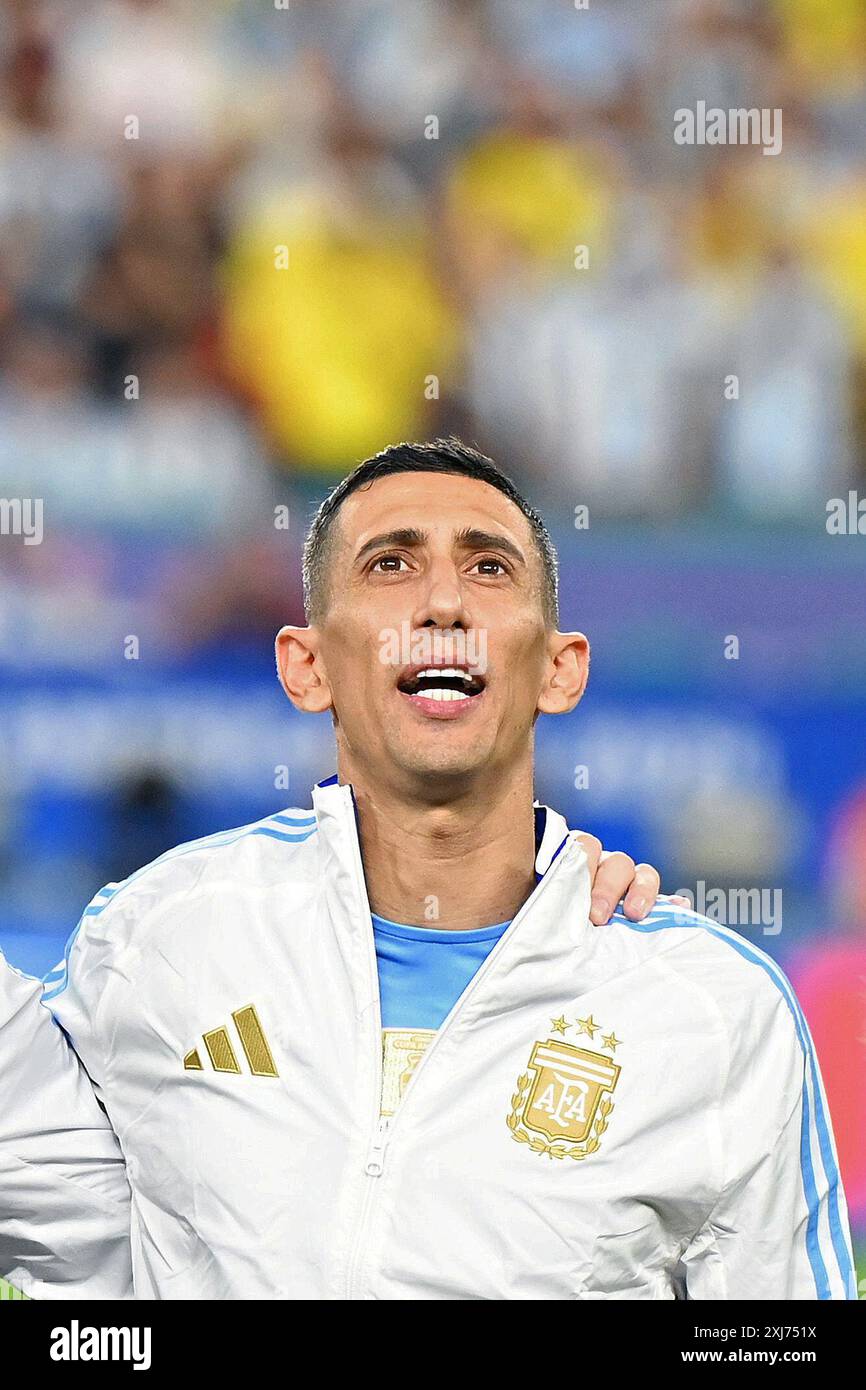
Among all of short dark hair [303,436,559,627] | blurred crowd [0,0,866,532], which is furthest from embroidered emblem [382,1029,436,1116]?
blurred crowd [0,0,866,532]

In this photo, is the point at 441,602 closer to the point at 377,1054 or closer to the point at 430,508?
the point at 430,508

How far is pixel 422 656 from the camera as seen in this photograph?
6.49ft

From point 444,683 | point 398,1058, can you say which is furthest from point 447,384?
point 398,1058

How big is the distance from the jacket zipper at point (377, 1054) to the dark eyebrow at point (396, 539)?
343 millimetres

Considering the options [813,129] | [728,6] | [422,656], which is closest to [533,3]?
[728,6]

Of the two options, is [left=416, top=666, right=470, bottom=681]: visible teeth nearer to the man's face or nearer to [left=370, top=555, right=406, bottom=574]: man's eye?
the man's face

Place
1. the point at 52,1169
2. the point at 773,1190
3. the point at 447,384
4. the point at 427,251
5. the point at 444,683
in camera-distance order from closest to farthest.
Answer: the point at 773,1190
the point at 52,1169
the point at 444,683
the point at 447,384
the point at 427,251

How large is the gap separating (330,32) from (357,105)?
0.23m

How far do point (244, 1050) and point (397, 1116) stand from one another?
20 cm

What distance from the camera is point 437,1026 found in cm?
191

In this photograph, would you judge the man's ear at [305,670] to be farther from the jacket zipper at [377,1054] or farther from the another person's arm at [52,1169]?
the another person's arm at [52,1169]

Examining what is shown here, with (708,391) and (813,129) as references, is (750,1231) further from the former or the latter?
A: (813,129)

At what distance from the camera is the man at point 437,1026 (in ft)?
5.90

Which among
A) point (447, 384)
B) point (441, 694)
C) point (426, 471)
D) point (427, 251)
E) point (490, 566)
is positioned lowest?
point (441, 694)
